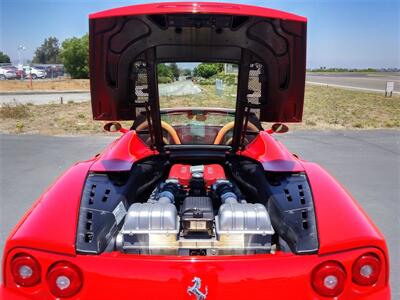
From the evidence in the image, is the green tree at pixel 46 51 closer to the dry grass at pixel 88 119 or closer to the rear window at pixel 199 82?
the dry grass at pixel 88 119

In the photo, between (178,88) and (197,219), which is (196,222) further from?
(178,88)

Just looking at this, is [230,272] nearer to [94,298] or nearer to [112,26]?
[94,298]

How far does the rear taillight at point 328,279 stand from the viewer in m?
1.82

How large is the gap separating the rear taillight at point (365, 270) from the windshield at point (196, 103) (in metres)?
1.73

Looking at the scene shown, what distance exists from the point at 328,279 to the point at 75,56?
5712cm

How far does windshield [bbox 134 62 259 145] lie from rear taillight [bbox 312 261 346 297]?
1.73m

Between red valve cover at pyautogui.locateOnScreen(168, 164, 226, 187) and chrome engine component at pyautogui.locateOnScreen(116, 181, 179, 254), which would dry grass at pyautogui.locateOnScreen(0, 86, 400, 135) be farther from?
chrome engine component at pyautogui.locateOnScreen(116, 181, 179, 254)

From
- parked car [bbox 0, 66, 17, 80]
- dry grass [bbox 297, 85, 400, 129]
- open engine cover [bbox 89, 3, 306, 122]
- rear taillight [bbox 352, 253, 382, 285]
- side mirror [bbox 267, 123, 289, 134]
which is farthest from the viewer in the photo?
parked car [bbox 0, 66, 17, 80]

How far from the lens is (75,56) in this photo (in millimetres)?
54656

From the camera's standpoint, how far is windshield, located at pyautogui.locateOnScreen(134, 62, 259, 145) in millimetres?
3277

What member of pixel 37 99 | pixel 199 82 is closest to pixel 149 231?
pixel 199 82

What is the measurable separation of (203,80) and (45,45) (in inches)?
5169

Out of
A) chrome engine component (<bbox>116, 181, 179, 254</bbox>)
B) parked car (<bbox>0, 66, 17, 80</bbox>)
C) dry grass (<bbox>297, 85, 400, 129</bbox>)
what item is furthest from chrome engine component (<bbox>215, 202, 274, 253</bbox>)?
parked car (<bbox>0, 66, 17, 80</bbox>)

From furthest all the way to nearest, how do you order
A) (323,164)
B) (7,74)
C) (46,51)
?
1. (46,51)
2. (7,74)
3. (323,164)
